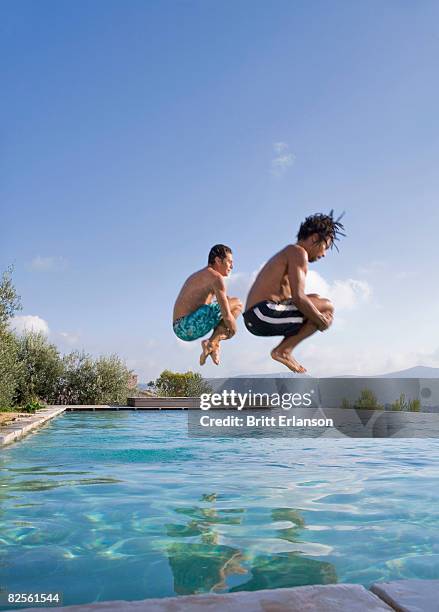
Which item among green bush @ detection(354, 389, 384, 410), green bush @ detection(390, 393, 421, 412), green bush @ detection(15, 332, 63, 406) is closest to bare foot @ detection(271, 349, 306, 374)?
green bush @ detection(354, 389, 384, 410)

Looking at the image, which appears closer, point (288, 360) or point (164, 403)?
point (288, 360)

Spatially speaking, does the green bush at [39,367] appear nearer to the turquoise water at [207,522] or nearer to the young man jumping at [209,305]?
the turquoise water at [207,522]

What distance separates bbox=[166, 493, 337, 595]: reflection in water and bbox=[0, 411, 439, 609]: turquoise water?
0.02m

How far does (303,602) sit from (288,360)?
1158 millimetres

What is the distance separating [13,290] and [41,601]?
20.4 meters

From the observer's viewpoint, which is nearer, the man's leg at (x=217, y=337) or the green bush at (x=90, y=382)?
the man's leg at (x=217, y=337)

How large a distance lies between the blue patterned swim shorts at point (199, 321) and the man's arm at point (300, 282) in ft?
1.61

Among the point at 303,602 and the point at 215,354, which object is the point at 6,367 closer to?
the point at 215,354

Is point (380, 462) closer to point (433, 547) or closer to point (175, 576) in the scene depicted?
point (433, 547)

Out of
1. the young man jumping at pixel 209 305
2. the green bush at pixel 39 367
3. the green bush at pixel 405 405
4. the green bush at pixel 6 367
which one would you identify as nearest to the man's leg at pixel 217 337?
the young man jumping at pixel 209 305

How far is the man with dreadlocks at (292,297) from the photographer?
2.61m

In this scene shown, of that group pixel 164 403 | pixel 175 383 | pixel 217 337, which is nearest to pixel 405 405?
pixel 164 403

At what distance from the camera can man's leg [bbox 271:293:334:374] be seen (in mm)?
2678

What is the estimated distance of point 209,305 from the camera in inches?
119
